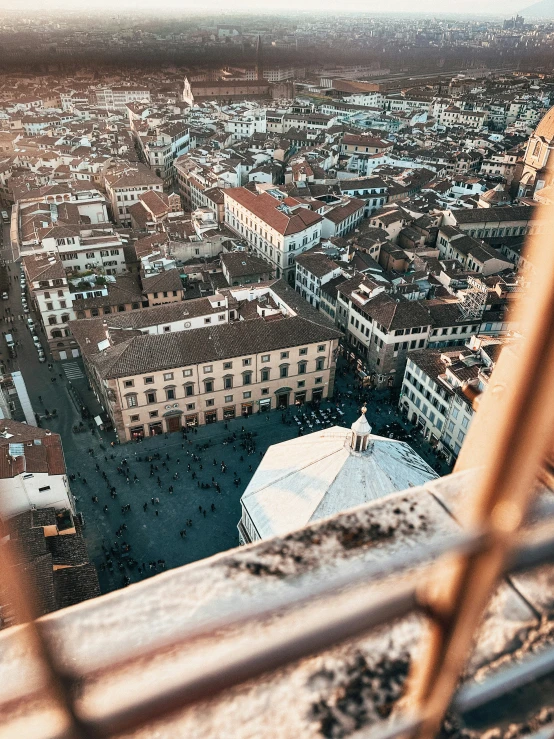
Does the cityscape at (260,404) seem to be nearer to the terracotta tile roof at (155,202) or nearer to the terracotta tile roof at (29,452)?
the terracotta tile roof at (29,452)

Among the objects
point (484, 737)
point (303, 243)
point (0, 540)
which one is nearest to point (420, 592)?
point (484, 737)

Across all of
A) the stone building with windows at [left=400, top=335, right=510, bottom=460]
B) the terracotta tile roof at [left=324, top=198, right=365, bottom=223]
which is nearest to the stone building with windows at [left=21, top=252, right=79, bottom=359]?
the stone building with windows at [left=400, top=335, right=510, bottom=460]

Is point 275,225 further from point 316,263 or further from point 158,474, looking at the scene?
point 158,474

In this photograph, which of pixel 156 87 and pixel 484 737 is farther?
pixel 156 87

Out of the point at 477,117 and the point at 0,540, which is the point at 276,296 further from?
the point at 477,117

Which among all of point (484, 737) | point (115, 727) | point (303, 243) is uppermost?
point (115, 727)

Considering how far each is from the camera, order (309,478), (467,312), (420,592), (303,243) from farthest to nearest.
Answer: (303,243) → (467,312) → (309,478) → (420,592)
